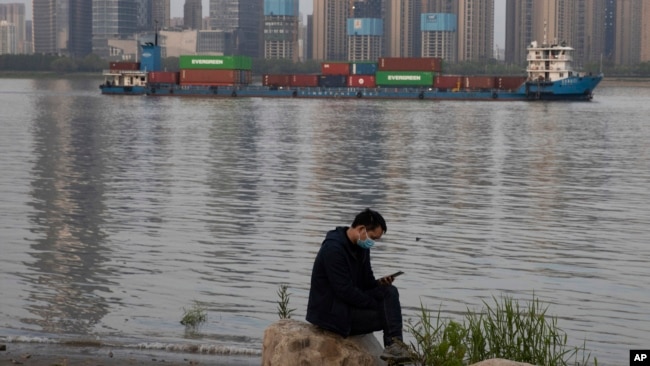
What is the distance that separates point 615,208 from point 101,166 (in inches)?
669

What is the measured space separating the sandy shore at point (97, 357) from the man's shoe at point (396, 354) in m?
2.39

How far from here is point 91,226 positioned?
74.0 ft

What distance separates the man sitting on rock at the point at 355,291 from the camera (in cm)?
962

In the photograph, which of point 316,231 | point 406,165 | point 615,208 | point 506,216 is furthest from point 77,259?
point 406,165

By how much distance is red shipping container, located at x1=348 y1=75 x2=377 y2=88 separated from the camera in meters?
134

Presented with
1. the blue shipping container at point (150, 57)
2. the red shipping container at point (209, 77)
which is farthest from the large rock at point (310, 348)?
the blue shipping container at point (150, 57)

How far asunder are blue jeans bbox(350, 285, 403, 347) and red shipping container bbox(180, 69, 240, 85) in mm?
127850

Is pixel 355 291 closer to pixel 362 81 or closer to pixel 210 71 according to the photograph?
pixel 362 81

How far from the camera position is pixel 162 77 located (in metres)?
138

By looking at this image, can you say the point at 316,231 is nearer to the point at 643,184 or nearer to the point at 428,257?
the point at 428,257

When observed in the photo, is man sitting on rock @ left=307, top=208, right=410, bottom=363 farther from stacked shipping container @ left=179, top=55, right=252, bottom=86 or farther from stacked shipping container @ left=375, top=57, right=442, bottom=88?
stacked shipping container @ left=179, top=55, right=252, bottom=86

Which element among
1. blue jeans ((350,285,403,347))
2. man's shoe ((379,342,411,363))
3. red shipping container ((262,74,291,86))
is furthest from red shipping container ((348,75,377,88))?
man's shoe ((379,342,411,363))

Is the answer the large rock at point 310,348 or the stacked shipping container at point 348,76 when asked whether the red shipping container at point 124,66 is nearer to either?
the stacked shipping container at point 348,76

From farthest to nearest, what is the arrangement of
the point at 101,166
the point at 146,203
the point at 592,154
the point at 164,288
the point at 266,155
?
1. the point at 592,154
2. the point at 266,155
3. the point at 101,166
4. the point at 146,203
5. the point at 164,288
